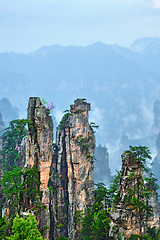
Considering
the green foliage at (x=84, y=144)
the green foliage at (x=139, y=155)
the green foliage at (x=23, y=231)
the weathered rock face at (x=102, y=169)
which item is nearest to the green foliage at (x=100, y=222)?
the green foliage at (x=139, y=155)

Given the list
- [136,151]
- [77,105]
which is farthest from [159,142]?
[136,151]

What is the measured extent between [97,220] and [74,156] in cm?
1090

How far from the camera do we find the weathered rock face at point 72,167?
109 ft

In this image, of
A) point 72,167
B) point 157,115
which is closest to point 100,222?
point 72,167

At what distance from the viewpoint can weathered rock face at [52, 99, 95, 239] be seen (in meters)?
33.4

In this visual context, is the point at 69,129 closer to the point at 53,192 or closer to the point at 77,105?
the point at 77,105

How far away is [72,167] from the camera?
34.5 meters

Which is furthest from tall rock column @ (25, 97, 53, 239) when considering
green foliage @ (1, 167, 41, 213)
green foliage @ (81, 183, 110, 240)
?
green foliage @ (81, 183, 110, 240)

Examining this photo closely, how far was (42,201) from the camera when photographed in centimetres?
2602

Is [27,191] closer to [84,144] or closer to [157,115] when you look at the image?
[84,144]

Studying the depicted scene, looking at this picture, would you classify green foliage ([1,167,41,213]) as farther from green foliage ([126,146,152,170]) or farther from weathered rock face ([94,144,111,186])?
weathered rock face ([94,144,111,186])

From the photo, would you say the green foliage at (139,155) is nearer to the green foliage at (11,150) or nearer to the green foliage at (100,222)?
the green foliage at (100,222)

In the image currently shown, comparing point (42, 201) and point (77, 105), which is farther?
point (77, 105)

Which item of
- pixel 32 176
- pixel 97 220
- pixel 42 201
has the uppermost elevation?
pixel 32 176
